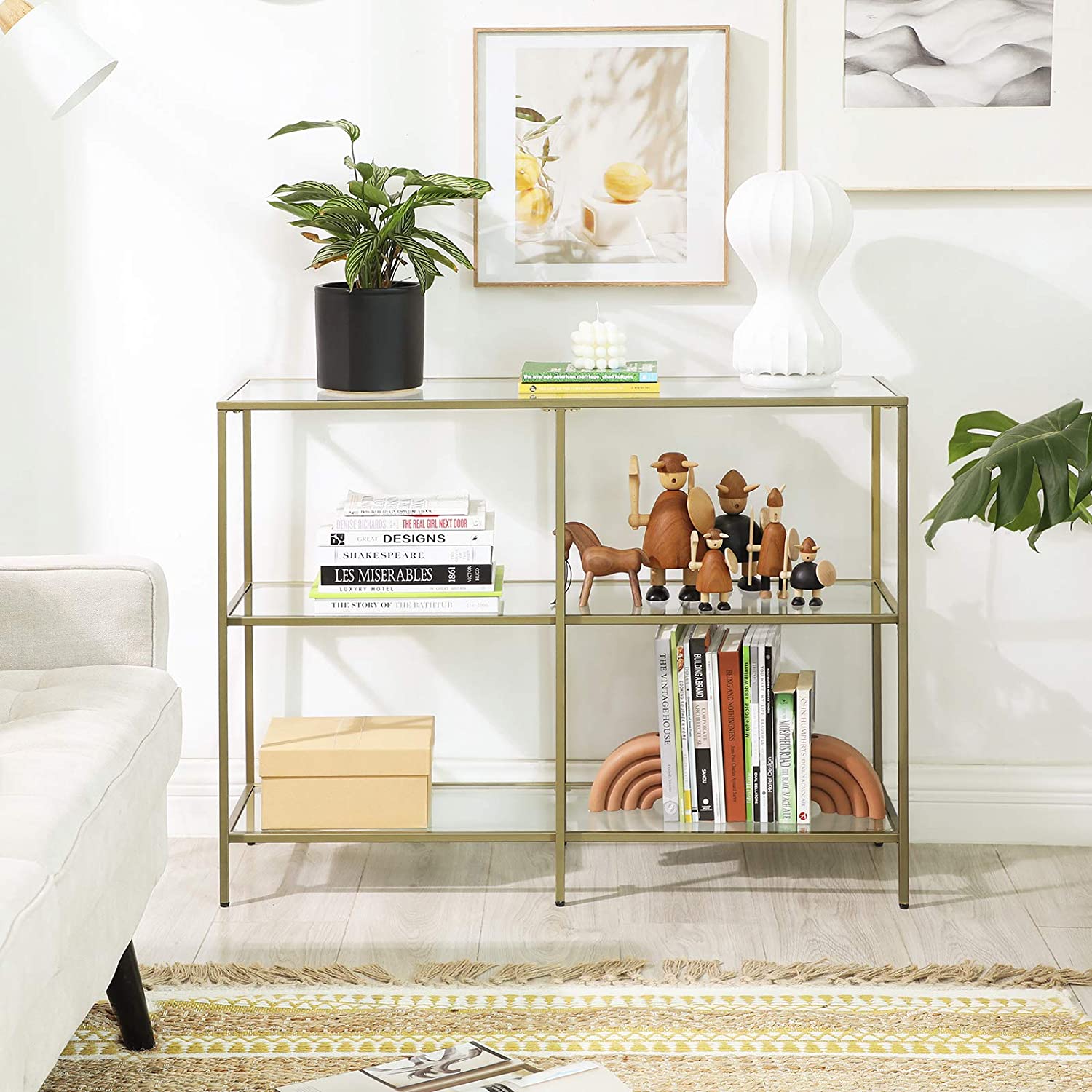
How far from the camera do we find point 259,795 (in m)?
2.60

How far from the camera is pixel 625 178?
2.50m

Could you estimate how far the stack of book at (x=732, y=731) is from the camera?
2396mm

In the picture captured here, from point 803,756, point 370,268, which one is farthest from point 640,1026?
point 370,268

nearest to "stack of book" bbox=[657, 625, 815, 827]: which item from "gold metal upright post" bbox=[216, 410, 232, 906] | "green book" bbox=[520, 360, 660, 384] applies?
"green book" bbox=[520, 360, 660, 384]

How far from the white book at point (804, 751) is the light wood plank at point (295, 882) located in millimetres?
804

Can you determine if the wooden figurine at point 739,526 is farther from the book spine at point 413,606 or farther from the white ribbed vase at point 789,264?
the book spine at point 413,606

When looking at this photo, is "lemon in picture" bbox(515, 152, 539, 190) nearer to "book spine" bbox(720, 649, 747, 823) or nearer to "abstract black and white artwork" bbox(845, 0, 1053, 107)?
"abstract black and white artwork" bbox(845, 0, 1053, 107)

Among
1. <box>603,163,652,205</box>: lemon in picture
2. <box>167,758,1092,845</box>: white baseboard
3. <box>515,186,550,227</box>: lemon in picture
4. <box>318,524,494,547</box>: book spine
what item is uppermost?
<box>603,163,652,205</box>: lemon in picture

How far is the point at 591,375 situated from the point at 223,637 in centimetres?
77

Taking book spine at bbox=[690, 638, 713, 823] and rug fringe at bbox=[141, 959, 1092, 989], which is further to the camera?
book spine at bbox=[690, 638, 713, 823]

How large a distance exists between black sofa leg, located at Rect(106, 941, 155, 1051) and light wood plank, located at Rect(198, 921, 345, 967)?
0.89 feet

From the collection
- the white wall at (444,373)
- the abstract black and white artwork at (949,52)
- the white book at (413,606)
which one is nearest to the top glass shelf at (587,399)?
the white wall at (444,373)

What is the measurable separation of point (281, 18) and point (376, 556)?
3.32ft

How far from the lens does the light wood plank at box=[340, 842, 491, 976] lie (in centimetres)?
221
